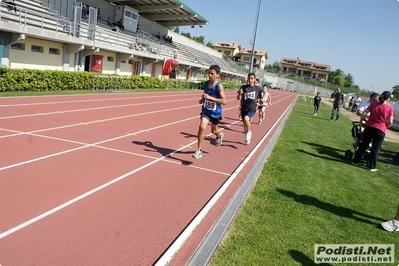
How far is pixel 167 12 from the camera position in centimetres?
3750

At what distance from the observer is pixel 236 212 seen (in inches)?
186

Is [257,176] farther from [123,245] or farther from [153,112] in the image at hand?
[153,112]

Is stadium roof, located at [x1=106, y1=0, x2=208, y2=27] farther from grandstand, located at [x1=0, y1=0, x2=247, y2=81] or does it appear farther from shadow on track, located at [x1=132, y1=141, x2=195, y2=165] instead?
shadow on track, located at [x1=132, y1=141, x2=195, y2=165]

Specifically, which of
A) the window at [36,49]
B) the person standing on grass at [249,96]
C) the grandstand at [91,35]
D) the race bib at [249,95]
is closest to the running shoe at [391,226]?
the person standing on grass at [249,96]

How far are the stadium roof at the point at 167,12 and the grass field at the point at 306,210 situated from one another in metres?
29.3

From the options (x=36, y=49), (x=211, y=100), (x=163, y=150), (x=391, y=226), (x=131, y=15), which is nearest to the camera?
(x=391, y=226)

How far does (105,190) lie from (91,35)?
20.7 meters

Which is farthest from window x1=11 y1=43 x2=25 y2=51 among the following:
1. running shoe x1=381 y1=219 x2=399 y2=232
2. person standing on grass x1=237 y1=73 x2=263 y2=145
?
running shoe x1=381 y1=219 x2=399 y2=232

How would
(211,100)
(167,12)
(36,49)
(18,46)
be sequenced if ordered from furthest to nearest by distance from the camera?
1. (167,12)
2. (36,49)
3. (18,46)
4. (211,100)

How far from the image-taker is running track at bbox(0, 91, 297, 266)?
350 cm

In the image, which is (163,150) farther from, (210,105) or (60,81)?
(60,81)

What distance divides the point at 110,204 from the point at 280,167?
418 centimetres

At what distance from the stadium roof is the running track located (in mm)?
27199

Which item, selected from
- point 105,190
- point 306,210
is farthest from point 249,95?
point 105,190
